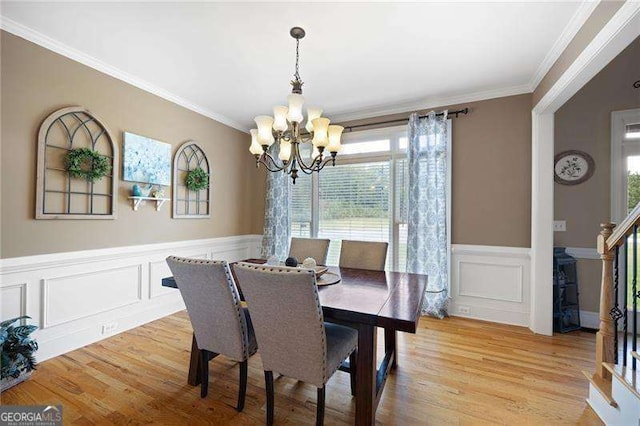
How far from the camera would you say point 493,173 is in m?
3.26

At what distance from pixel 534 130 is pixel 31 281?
4.95 metres

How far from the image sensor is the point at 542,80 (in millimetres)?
2793

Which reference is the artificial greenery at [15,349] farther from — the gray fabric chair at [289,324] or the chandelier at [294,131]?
the chandelier at [294,131]

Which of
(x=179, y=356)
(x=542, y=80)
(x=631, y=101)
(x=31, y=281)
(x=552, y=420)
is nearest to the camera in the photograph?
(x=552, y=420)

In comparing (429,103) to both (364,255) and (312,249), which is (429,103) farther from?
(312,249)

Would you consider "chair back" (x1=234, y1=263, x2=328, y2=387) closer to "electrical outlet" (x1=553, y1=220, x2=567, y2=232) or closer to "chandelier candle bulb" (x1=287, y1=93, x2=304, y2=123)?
"chandelier candle bulb" (x1=287, y1=93, x2=304, y2=123)

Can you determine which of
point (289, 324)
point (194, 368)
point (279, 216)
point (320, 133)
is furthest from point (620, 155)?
point (194, 368)

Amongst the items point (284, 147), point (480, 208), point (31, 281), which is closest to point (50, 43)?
point (31, 281)

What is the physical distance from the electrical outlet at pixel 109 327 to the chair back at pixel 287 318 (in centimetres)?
215

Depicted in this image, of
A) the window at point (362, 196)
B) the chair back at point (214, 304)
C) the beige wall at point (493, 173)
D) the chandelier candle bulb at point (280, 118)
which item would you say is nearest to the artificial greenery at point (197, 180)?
the window at point (362, 196)

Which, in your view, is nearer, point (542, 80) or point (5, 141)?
point (5, 141)

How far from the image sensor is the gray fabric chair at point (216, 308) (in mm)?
1653

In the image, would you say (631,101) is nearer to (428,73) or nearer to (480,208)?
(480,208)

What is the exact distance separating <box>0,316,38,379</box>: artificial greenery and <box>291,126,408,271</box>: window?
3.06 meters
